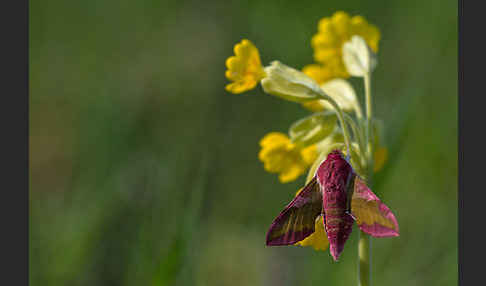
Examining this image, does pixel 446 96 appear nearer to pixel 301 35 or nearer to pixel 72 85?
pixel 301 35

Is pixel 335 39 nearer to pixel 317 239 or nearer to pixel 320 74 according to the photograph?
pixel 320 74

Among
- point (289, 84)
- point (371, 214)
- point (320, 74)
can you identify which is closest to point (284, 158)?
point (289, 84)

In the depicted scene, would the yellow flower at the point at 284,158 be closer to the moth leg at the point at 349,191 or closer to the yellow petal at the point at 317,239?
the yellow petal at the point at 317,239

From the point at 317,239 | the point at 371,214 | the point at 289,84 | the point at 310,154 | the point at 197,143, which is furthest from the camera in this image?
the point at 197,143

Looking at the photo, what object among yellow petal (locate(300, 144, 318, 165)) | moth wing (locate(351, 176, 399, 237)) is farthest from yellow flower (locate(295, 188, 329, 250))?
yellow petal (locate(300, 144, 318, 165))

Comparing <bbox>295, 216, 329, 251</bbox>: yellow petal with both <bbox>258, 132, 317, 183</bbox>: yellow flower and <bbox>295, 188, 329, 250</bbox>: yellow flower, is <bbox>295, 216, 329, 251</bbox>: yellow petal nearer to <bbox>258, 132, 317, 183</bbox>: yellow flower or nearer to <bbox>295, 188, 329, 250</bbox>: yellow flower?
<bbox>295, 188, 329, 250</bbox>: yellow flower

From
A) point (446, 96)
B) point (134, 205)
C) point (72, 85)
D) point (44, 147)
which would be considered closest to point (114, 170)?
point (134, 205)
